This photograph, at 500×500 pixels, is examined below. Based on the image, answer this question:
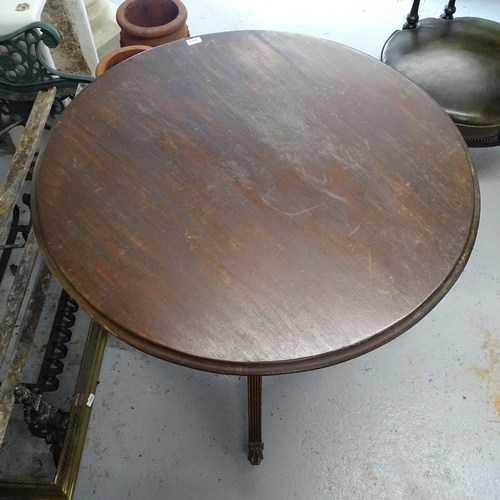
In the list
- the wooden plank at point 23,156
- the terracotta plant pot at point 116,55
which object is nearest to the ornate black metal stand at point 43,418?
the wooden plank at point 23,156

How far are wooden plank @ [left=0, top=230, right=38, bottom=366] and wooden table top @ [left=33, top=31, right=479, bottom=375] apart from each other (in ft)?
1.13

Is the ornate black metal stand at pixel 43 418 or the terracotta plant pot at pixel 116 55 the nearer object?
the ornate black metal stand at pixel 43 418

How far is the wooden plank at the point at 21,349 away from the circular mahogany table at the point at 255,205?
1.28 ft

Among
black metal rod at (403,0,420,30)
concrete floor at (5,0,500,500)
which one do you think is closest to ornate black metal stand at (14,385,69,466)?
concrete floor at (5,0,500,500)

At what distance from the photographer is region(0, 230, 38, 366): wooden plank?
1198 millimetres

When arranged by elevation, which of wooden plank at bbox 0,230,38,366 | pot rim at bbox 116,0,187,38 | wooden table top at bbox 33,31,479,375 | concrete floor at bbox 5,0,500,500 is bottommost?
concrete floor at bbox 5,0,500,500

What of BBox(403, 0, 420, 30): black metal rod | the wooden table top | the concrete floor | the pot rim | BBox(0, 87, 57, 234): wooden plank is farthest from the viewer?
the pot rim

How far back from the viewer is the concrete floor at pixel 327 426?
4.64ft

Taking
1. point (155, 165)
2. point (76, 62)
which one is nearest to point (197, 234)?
point (155, 165)

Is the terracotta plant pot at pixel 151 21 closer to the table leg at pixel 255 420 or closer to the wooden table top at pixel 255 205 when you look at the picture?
the wooden table top at pixel 255 205

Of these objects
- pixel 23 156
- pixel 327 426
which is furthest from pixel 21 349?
pixel 327 426

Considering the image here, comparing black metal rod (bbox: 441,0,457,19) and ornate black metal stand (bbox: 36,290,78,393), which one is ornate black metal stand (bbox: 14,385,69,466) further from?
black metal rod (bbox: 441,0,457,19)

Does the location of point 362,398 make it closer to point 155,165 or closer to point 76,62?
point 155,165

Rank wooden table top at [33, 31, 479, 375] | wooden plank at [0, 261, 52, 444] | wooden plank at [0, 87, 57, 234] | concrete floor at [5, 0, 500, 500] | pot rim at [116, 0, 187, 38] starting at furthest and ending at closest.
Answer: pot rim at [116, 0, 187, 38] < concrete floor at [5, 0, 500, 500] < wooden plank at [0, 87, 57, 234] < wooden plank at [0, 261, 52, 444] < wooden table top at [33, 31, 479, 375]
